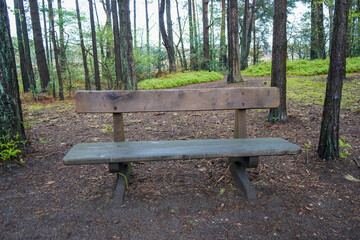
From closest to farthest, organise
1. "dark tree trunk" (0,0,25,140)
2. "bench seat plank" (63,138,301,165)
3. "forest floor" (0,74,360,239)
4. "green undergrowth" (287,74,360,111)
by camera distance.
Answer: "forest floor" (0,74,360,239), "bench seat plank" (63,138,301,165), "dark tree trunk" (0,0,25,140), "green undergrowth" (287,74,360,111)

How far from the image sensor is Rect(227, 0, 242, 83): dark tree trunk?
33.3 feet

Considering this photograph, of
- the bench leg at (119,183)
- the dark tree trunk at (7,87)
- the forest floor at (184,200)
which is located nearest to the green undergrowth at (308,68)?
the forest floor at (184,200)

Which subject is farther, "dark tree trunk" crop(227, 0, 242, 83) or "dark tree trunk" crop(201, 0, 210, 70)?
"dark tree trunk" crop(201, 0, 210, 70)

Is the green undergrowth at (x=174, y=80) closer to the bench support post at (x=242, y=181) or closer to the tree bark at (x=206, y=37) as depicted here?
the tree bark at (x=206, y=37)

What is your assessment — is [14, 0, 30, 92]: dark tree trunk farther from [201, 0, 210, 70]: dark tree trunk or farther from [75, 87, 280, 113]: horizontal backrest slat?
[75, 87, 280, 113]: horizontal backrest slat

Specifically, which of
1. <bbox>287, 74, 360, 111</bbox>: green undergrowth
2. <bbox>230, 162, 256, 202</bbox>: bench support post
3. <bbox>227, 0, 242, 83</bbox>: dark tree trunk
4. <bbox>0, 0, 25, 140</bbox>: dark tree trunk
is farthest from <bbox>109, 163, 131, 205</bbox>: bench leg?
<bbox>227, 0, 242, 83</bbox>: dark tree trunk

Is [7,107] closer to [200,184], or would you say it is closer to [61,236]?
[61,236]

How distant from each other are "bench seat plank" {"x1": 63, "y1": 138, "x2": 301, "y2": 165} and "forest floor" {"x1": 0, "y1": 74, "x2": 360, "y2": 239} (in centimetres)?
54

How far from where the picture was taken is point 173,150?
94.5 inches

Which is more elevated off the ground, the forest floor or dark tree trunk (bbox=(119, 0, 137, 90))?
dark tree trunk (bbox=(119, 0, 137, 90))

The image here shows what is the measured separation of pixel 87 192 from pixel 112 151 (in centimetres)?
71

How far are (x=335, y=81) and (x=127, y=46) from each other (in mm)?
8575

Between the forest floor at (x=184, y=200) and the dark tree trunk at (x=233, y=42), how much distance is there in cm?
732

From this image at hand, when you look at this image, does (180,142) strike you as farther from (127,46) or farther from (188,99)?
(127,46)
